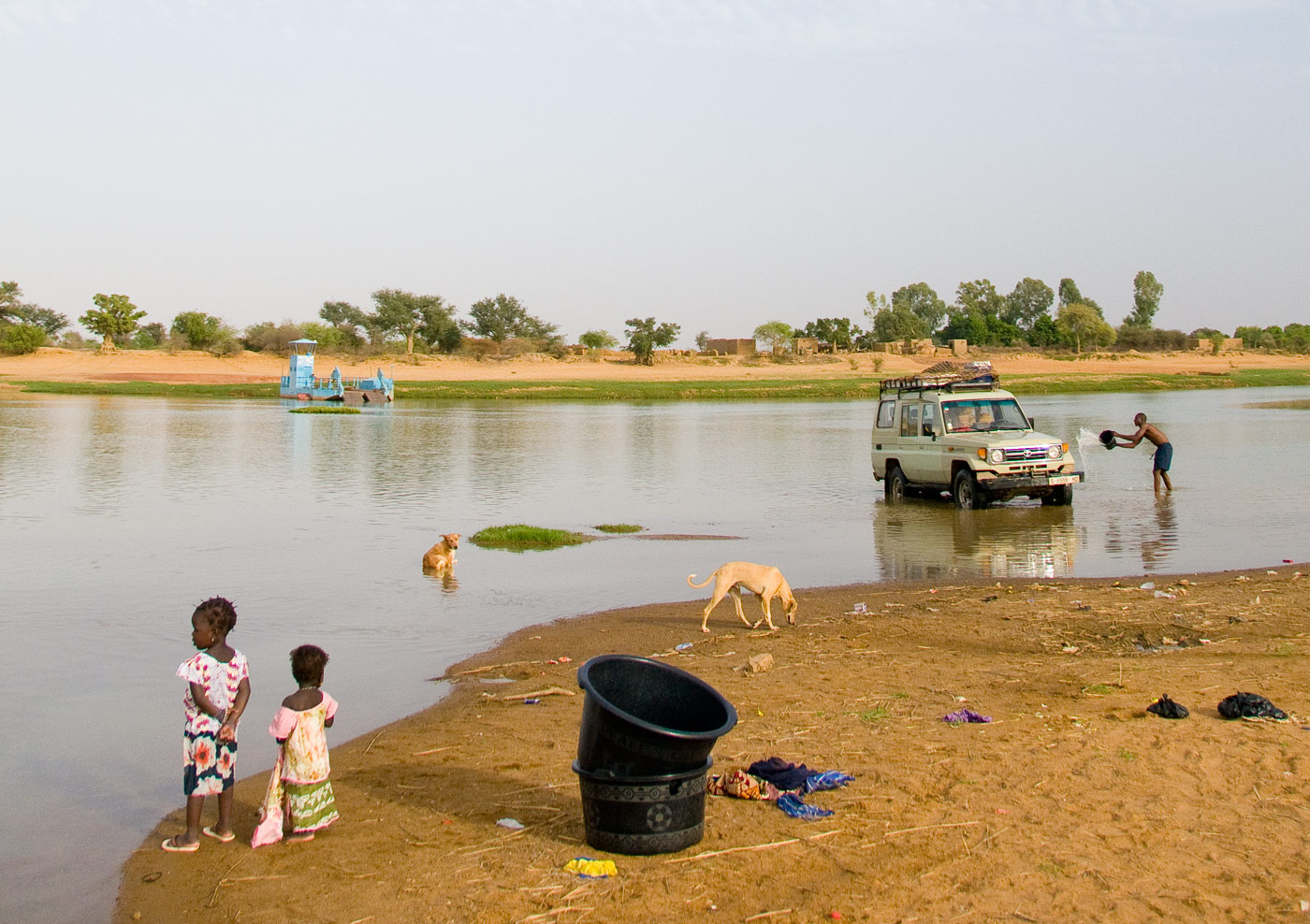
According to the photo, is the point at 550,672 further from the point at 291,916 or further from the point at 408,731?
the point at 291,916

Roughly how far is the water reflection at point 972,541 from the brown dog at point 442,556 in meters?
5.30

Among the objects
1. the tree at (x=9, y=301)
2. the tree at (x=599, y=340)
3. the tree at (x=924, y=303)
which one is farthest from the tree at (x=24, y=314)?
the tree at (x=924, y=303)

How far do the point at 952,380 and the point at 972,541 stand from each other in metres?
6.32

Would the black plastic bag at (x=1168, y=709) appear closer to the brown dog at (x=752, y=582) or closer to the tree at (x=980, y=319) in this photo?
the brown dog at (x=752, y=582)

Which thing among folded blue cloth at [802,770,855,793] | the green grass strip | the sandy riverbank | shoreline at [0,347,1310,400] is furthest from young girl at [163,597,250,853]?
the sandy riverbank

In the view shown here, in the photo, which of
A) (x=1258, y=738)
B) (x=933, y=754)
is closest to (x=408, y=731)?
(x=933, y=754)

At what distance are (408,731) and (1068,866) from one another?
431 cm

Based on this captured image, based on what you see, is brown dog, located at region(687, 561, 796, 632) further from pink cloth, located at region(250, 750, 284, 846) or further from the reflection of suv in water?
the reflection of suv in water

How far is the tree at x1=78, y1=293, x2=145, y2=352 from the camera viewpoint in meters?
111

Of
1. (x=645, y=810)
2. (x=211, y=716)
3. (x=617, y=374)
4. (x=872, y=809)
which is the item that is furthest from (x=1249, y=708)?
(x=617, y=374)

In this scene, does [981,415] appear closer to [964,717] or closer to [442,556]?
[442,556]

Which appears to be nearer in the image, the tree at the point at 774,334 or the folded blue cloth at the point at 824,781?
the folded blue cloth at the point at 824,781

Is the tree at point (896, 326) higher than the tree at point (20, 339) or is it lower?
higher

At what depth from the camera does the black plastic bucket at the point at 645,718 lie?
5.24 m
